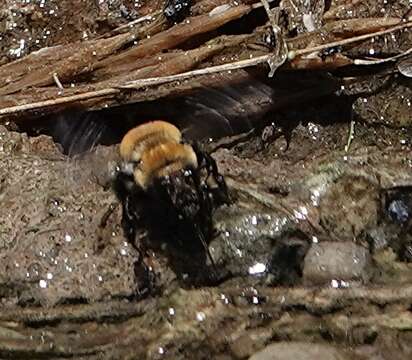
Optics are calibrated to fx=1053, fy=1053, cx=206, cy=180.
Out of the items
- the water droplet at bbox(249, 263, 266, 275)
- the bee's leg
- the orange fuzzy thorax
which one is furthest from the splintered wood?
the water droplet at bbox(249, 263, 266, 275)

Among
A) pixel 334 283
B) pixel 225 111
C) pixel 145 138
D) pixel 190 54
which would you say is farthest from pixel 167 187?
pixel 190 54

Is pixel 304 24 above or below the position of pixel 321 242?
above

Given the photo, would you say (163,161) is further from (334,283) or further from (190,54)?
(190,54)

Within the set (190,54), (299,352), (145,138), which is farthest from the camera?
(190,54)

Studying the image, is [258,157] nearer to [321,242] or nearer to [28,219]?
[321,242]

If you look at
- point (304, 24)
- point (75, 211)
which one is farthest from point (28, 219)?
point (304, 24)

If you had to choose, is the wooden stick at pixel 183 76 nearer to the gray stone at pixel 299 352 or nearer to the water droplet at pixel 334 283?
the water droplet at pixel 334 283

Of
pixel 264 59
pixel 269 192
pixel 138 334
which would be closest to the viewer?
pixel 138 334
